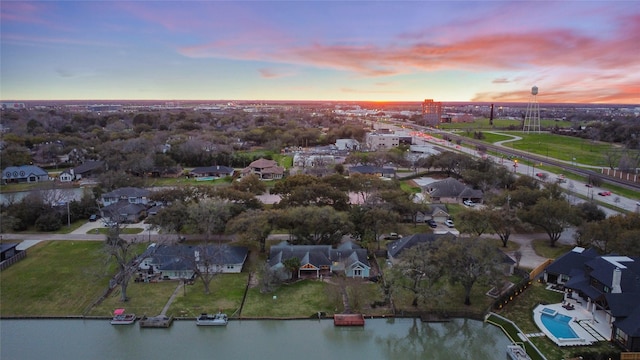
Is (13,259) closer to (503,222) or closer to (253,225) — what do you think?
(253,225)

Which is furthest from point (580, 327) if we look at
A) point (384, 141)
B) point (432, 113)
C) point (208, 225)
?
point (432, 113)

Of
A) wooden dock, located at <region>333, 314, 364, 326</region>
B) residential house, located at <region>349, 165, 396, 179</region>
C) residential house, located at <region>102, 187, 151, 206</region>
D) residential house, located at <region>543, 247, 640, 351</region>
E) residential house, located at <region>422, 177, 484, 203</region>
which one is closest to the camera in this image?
residential house, located at <region>543, 247, 640, 351</region>

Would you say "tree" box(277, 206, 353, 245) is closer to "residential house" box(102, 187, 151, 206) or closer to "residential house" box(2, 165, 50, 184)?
"residential house" box(102, 187, 151, 206)

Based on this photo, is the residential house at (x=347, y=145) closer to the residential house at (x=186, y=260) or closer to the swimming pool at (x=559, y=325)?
the residential house at (x=186, y=260)

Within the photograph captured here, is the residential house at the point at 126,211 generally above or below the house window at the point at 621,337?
above

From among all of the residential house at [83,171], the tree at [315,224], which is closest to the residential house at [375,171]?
the tree at [315,224]

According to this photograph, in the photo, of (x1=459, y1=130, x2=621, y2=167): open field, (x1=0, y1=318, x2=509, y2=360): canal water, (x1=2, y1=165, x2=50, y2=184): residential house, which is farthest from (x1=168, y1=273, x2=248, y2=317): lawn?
(x1=459, y1=130, x2=621, y2=167): open field
